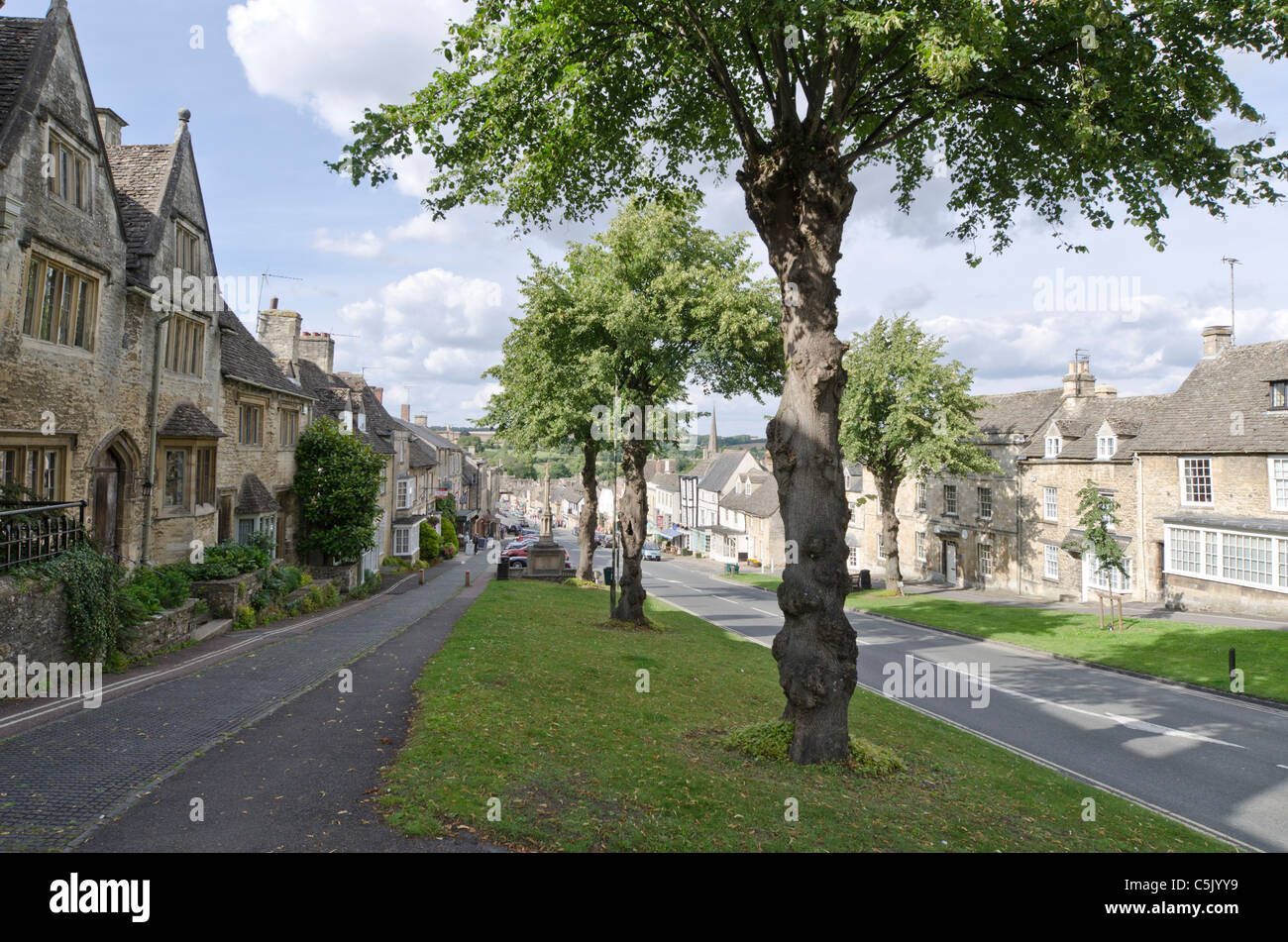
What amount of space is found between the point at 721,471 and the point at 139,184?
229 feet

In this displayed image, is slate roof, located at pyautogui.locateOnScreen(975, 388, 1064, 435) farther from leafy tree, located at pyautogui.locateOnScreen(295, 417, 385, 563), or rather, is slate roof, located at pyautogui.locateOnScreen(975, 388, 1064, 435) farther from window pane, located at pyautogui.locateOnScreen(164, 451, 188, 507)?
window pane, located at pyautogui.locateOnScreen(164, 451, 188, 507)

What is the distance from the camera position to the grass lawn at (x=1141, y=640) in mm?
20656

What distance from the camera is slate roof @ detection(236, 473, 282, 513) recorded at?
24.0 m

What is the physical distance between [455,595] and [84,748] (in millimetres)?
20985

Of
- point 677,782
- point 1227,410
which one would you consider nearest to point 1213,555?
point 1227,410

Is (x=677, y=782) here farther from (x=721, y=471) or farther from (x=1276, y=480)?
(x=721, y=471)

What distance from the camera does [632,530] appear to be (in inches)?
937

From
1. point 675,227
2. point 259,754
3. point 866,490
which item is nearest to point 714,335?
point 675,227

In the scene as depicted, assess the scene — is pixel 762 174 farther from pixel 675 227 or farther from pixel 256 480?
pixel 256 480

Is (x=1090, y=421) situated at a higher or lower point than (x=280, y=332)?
lower

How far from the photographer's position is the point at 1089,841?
827cm

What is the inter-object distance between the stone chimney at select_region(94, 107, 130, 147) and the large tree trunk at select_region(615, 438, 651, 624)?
56.2 feet

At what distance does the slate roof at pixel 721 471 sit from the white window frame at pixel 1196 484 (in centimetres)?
5002
